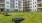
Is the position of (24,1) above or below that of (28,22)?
above

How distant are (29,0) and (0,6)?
2.07m

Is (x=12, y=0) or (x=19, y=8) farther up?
(x=12, y=0)

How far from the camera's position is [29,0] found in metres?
7.27

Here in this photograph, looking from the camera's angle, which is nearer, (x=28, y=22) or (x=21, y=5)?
(x=28, y=22)

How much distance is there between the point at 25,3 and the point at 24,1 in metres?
0.20

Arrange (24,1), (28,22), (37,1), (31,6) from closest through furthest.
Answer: (28,22) < (31,6) < (24,1) < (37,1)

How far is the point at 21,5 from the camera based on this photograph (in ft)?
24.0

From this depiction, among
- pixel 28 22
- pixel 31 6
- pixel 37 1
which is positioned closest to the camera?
pixel 28 22

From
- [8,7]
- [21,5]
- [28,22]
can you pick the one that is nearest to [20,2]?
[21,5]

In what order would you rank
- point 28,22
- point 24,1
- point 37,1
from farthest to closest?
Result: point 37,1
point 24,1
point 28,22

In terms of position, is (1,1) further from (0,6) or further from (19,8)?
(19,8)

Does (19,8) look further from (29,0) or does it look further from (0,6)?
(0,6)

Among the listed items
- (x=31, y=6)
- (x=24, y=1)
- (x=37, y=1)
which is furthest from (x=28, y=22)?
(x=37, y=1)

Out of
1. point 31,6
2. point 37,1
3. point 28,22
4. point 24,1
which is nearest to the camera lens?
point 28,22
